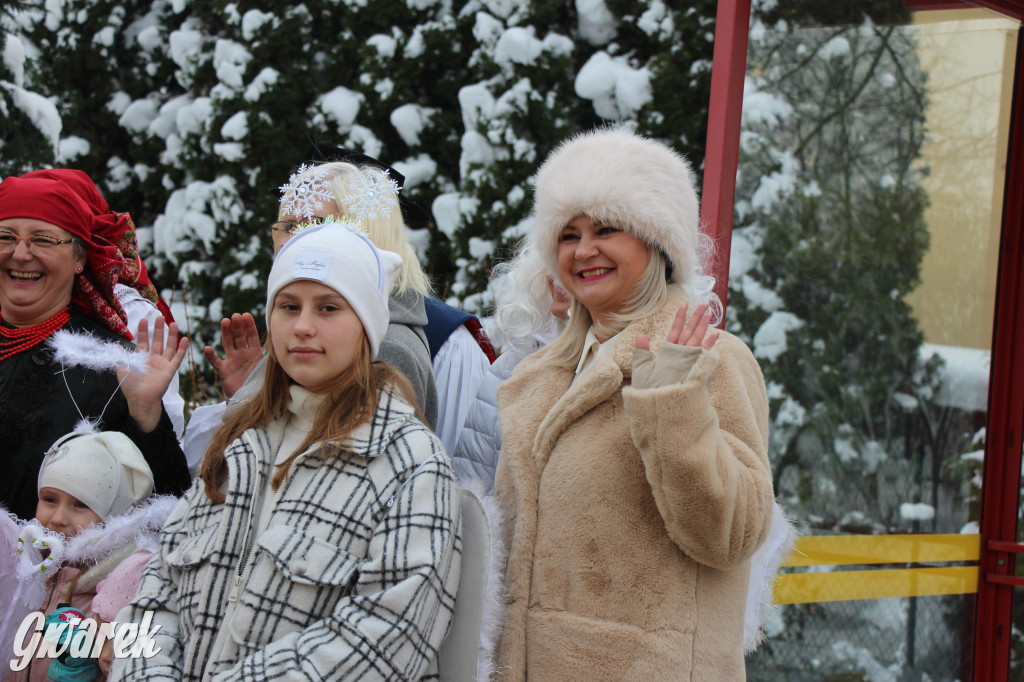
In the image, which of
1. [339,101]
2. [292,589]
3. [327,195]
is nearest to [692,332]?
[292,589]

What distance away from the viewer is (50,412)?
9.43ft

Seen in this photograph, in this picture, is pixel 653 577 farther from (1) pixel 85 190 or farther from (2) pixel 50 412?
(1) pixel 85 190

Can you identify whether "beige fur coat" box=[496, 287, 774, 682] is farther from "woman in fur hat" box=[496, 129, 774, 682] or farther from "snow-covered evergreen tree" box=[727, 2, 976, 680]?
"snow-covered evergreen tree" box=[727, 2, 976, 680]

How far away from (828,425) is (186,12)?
514 cm

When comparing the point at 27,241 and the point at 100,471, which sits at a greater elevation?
the point at 27,241

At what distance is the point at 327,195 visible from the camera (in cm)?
286

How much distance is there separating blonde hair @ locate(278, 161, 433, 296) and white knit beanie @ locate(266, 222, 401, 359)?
0.47 meters

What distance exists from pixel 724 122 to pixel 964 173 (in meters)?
1.50

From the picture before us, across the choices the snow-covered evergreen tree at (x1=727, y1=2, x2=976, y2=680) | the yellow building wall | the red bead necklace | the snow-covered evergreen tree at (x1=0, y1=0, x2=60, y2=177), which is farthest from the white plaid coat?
the snow-covered evergreen tree at (x1=0, y1=0, x2=60, y2=177)

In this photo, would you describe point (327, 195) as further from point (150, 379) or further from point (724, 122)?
point (724, 122)

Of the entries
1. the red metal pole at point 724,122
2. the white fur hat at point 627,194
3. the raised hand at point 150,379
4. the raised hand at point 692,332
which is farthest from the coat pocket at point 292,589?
the red metal pole at point 724,122

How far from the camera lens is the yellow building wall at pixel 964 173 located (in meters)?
4.06

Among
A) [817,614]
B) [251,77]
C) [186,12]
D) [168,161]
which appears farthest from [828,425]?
[186,12]

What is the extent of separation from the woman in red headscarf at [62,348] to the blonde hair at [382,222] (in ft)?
1.97
